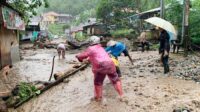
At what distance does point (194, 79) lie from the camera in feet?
36.5

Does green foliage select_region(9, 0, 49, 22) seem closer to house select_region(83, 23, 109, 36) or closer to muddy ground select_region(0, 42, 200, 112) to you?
muddy ground select_region(0, 42, 200, 112)

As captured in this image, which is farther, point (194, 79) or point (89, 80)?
point (89, 80)

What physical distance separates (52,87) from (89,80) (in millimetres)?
1764

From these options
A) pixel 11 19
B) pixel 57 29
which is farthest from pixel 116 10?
pixel 57 29

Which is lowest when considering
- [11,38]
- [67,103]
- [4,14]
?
[67,103]

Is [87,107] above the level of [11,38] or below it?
below

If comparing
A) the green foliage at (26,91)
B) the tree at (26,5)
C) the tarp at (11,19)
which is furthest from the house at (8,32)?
the green foliage at (26,91)

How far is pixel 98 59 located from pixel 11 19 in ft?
32.0

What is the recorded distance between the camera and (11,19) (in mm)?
16125

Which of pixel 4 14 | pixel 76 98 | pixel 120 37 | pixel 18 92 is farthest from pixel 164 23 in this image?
pixel 120 37

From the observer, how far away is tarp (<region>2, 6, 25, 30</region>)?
14.7 meters

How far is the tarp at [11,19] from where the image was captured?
48.4ft

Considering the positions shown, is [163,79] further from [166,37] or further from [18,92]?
[18,92]

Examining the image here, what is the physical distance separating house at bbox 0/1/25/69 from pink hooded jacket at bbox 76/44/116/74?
7.83 meters
